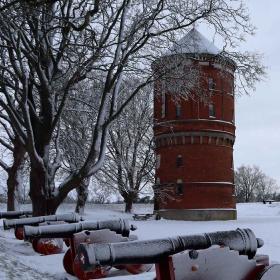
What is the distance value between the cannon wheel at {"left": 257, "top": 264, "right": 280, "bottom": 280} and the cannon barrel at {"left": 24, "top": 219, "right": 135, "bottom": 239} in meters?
3.80

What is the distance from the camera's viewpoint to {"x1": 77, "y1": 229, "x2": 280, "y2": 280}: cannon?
5008 mm

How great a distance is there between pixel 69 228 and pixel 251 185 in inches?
4426

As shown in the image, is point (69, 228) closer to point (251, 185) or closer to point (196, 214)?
point (196, 214)

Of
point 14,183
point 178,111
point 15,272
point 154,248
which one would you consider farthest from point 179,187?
point 154,248

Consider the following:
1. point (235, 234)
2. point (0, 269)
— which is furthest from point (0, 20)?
point (235, 234)

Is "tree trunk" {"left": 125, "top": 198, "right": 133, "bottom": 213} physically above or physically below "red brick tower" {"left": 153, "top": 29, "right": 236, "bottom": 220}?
below

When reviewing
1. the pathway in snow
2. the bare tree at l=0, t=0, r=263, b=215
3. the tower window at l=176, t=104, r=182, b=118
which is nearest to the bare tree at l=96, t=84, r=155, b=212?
the tower window at l=176, t=104, r=182, b=118

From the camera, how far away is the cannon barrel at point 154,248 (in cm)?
493

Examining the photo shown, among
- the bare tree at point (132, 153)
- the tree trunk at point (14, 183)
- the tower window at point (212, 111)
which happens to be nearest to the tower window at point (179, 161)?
the bare tree at point (132, 153)

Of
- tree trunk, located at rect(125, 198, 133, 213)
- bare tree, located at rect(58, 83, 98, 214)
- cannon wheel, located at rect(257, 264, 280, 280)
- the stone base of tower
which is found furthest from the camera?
tree trunk, located at rect(125, 198, 133, 213)

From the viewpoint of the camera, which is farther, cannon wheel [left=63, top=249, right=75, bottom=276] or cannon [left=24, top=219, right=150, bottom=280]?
cannon wheel [left=63, top=249, right=75, bottom=276]

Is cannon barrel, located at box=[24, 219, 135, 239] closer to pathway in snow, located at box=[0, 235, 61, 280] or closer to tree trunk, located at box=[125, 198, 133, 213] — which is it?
pathway in snow, located at box=[0, 235, 61, 280]

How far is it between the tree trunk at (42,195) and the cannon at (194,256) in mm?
8922

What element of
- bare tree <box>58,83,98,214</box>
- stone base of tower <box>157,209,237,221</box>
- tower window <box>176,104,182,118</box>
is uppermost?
tower window <box>176,104,182,118</box>
